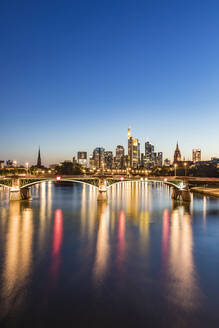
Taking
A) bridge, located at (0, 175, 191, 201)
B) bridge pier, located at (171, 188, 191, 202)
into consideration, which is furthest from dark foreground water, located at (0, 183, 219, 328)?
bridge pier, located at (171, 188, 191, 202)

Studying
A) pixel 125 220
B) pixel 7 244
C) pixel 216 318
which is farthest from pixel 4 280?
pixel 125 220

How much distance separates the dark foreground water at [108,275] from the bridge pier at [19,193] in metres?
22.4

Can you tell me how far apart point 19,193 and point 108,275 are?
154 feet

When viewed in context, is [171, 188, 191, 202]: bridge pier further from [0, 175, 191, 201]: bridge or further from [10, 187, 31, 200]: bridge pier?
[10, 187, 31, 200]: bridge pier

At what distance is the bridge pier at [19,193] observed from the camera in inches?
2340

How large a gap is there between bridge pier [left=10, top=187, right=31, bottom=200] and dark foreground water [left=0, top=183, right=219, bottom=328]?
22.4 m

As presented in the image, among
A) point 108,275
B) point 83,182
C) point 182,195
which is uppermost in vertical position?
point 83,182

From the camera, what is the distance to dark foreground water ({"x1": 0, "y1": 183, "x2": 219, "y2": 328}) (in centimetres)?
1445

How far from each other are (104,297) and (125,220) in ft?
84.5

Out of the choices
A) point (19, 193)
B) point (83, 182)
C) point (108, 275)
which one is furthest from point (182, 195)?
point (108, 275)

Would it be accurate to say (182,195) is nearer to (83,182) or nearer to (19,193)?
(83,182)

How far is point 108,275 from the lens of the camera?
19.9m

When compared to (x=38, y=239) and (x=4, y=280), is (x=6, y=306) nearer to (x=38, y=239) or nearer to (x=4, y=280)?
(x=4, y=280)

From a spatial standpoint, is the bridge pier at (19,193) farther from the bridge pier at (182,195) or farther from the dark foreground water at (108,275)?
the bridge pier at (182,195)
